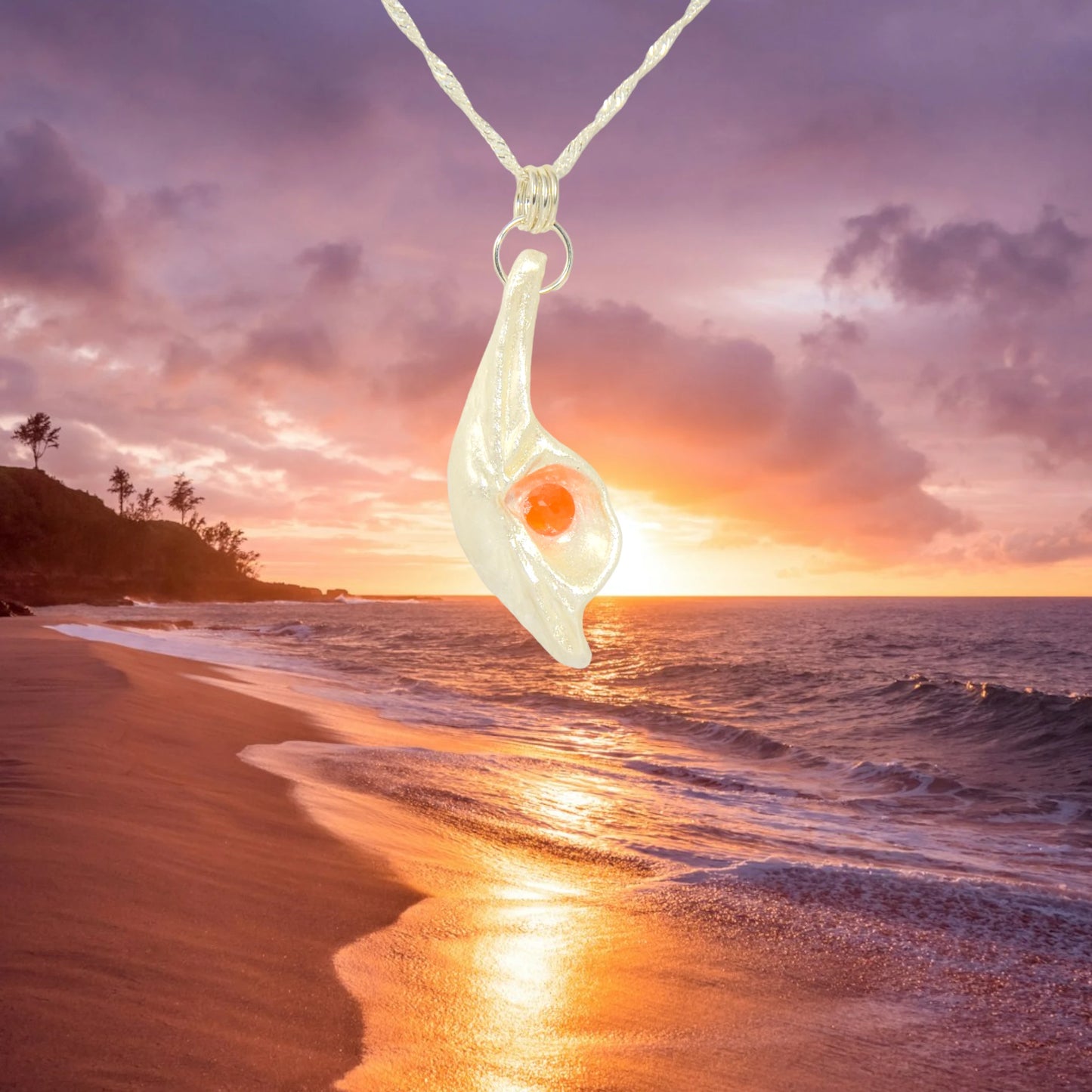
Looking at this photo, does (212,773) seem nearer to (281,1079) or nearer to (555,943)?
(555,943)

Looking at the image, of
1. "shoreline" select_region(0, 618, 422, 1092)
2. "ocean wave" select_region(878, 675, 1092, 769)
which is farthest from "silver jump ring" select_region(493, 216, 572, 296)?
"ocean wave" select_region(878, 675, 1092, 769)

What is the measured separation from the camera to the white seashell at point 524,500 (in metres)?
1.99

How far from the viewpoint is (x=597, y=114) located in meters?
1.99

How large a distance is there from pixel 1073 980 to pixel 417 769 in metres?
6.66

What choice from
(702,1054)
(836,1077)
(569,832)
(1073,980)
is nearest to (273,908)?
(702,1054)

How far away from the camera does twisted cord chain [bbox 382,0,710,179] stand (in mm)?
1880

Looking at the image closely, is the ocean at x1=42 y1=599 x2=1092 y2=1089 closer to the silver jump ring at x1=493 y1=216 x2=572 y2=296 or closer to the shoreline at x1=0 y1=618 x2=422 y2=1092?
the shoreline at x1=0 y1=618 x2=422 y2=1092

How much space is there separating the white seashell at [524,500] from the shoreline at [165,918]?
7.94 feet

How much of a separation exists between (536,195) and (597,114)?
0.23 m

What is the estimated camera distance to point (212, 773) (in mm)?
7809

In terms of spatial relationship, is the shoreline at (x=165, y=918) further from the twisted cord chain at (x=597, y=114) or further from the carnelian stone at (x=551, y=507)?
the twisted cord chain at (x=597, y=114)

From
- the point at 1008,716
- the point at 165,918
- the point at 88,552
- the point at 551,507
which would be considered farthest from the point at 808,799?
the point at 88,552

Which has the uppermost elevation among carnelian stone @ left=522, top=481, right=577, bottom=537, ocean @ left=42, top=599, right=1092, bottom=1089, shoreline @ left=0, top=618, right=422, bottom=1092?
carnelian stone @ left=522, top=481, right=577, bottom=537

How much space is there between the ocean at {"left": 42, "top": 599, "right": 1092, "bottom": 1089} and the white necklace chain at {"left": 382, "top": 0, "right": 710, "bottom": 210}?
3.82 meters
